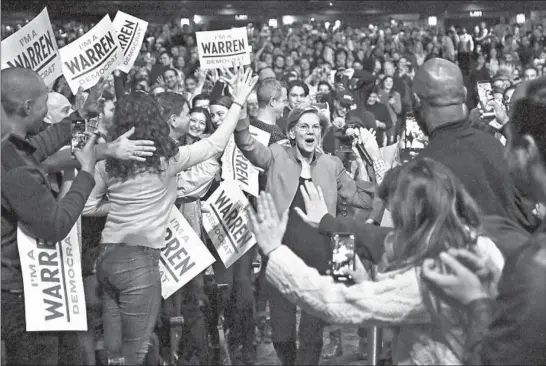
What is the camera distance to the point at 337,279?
11.2 feet

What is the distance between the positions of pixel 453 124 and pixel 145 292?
1958 mm

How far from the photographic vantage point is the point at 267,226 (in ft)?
11.4

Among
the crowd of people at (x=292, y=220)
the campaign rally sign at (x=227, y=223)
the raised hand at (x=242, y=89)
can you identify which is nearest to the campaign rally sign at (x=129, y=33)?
the crowd of people at (x=292, y=220)

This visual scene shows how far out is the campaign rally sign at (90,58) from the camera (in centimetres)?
776

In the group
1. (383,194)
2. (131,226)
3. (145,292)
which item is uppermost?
(383,194)

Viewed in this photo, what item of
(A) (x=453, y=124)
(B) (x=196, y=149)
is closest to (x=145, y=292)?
(B) (x=196, y=149)

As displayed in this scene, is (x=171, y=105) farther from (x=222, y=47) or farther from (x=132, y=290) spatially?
(x=222, y=47)

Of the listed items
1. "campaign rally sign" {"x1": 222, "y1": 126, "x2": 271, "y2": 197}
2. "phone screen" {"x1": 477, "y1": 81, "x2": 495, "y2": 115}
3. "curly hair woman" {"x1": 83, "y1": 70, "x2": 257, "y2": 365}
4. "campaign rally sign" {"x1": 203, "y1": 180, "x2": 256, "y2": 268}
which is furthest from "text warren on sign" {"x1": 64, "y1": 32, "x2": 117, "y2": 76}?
"phone screen" {"x1": 477, "y1": 81, "x2": 495, "y2": 115}

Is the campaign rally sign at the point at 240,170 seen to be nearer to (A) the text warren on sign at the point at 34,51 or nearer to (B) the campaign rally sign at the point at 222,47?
(A) the text warren on sign at the point at 34,51

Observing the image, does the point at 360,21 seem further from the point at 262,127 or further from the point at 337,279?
the point at 337,279

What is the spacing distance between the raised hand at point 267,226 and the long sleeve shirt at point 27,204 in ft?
3.54

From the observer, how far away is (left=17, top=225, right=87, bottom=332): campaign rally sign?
14.1ft

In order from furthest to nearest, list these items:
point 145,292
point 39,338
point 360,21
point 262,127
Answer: point 360,21
point 262,127
point 145,292
point 39,338

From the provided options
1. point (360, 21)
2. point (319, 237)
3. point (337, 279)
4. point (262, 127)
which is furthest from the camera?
point (360, 21)
